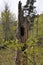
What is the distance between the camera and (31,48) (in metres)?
4.43

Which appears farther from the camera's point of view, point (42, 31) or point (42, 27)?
point (42, 27)

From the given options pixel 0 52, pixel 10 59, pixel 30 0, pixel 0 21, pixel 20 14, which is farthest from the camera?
pixel 30 0

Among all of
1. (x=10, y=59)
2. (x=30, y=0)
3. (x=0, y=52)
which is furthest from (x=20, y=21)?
(x=30, y=0)

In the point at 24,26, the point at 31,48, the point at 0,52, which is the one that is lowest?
the point at 0,52

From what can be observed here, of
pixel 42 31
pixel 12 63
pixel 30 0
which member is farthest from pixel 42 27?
pixel 30 0

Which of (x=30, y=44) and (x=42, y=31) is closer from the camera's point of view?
(x=30, y=44)

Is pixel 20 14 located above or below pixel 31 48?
above

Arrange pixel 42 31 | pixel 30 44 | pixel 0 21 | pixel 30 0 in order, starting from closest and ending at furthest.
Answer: pixel 30 44 < pixel 42 31 < pixel 0 21 < pixel 30 0

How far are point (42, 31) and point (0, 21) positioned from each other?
6.57 metres

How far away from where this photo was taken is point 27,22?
502 centimetres

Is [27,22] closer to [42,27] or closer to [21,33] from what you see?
[21,33]

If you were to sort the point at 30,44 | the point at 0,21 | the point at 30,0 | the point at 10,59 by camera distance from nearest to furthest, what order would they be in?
the point at 30,44 < the point at 10,59 < the point at 0,21 < the point at 30,0

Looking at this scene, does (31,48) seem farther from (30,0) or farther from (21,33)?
(30,0)

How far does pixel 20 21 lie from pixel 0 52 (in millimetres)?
2691
